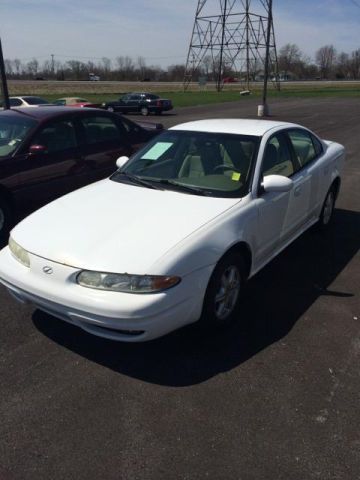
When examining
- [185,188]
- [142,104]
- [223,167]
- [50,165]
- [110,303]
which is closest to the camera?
[110,303]

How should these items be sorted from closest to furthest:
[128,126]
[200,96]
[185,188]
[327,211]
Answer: [185,188], [327,211], [128,126], [200,96]

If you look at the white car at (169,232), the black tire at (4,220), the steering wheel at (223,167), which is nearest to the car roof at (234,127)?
the white car at (169,232)

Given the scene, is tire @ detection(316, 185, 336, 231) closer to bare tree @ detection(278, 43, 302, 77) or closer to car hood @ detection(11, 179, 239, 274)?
car hood @ detection(11, 179, 239, 274)

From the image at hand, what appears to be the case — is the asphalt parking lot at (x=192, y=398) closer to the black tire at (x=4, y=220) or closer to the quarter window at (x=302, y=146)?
the quarter window at (x=302, y=146)

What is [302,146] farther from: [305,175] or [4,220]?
[4,220]

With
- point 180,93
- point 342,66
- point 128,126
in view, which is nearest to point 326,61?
point 342,66

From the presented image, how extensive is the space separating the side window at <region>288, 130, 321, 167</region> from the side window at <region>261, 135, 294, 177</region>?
25cm

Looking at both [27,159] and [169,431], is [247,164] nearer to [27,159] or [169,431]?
[169,431]

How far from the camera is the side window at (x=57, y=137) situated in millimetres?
6055

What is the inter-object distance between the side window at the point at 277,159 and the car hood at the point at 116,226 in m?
0.67

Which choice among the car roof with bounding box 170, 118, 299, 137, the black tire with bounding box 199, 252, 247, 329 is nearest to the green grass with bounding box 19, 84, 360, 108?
the car roof with bounding box 170, 118, 299, 137

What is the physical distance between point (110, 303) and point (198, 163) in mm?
1896

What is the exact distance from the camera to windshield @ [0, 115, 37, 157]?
5.89 metres

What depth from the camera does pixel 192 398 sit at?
291 centimetres
